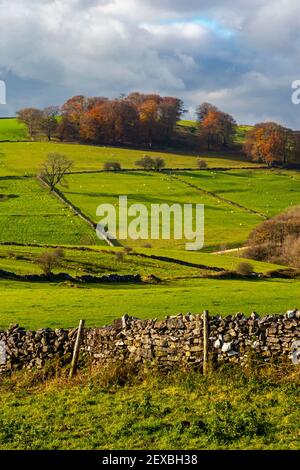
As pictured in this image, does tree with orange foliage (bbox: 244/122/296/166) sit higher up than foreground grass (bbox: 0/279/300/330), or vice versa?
tree with orange foliage (bbox: 244/122/296/166)

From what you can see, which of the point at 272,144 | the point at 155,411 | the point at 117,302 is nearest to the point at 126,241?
the point at 117,302

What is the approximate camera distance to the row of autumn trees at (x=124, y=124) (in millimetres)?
168875

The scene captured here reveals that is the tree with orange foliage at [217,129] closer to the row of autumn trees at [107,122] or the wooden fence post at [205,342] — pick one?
the row of autumn trees at [107,122]

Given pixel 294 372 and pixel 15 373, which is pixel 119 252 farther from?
pixel 294 372

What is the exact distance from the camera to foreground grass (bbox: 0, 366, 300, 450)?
13829 mm

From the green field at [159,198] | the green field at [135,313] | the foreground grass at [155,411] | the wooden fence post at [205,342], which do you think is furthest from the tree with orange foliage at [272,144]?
the foreground grass at [155,411]

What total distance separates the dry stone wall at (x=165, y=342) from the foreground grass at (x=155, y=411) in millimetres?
612

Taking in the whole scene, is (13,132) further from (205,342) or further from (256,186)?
(205,342)

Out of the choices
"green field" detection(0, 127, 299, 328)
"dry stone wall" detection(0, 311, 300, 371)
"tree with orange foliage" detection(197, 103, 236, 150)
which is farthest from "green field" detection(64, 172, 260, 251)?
"dry stone wall" detection(0, 311, 300, 371)

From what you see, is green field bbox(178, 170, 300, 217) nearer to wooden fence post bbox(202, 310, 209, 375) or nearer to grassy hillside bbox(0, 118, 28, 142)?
grassy hillside bbox(0, 118, 28, 142)

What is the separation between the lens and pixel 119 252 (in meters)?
66.6

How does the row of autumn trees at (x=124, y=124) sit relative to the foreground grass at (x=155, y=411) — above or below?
above

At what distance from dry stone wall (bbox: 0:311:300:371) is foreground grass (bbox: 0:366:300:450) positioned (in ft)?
2.01
